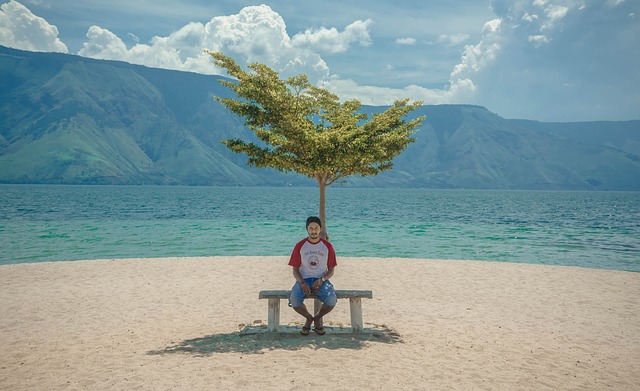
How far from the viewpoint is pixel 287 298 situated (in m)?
9.25

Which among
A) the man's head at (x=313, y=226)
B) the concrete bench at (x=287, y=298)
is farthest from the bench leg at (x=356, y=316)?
the man's head at (x=313, y=226)

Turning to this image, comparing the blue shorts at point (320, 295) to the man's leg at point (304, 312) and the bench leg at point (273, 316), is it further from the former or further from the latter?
the bench leg at point (273, 316)

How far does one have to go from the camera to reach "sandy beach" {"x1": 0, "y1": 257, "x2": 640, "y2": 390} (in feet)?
23.5

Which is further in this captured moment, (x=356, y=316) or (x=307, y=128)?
(x=307, y=128)

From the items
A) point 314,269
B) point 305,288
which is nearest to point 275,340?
point 305,288

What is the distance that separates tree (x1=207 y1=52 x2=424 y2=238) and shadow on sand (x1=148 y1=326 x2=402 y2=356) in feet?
17.2

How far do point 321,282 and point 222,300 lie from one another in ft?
17.6

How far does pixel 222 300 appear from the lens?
1338 centimetres

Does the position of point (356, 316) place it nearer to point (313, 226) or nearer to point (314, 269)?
point (314, 269)

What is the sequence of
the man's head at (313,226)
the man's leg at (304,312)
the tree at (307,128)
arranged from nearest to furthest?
the man's head at (313,226) < the man's leg at (304,312) < the tree at (307,128)

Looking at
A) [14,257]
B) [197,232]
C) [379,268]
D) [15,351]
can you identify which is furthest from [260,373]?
[197,232]

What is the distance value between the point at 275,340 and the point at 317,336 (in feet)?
2.61

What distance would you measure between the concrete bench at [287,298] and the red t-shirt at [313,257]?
0.51 metres

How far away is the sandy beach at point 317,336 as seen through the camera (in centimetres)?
716
